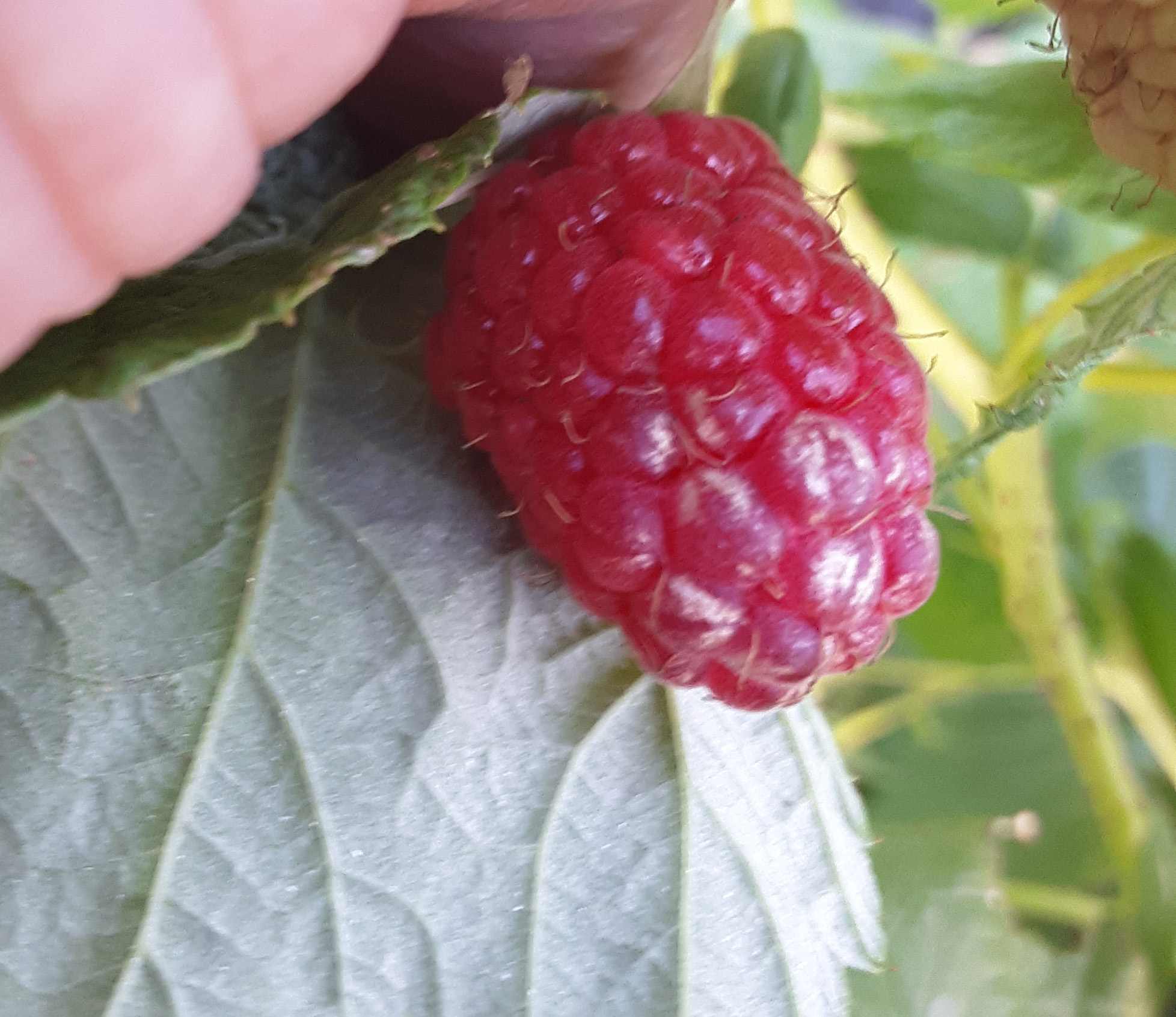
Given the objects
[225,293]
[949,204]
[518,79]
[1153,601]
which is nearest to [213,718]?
[225,293]

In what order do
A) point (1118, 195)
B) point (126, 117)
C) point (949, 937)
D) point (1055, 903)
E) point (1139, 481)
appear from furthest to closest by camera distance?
point (1139, 481), point (1055, 903), point (949, 937), point (1118, 195), point (126, 117)

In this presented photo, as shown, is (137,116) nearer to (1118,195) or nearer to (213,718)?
(213,718)

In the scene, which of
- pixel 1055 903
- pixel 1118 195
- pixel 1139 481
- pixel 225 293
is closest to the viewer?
pixel 225 293

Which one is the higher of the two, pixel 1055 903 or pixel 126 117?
pixel 126 117

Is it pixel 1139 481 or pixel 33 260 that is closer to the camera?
Answer: pixel 33 260

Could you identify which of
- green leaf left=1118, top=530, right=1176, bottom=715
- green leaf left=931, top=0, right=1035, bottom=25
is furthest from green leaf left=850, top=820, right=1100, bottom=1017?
green leaf left=931, top=0, right=1035, bottom=25

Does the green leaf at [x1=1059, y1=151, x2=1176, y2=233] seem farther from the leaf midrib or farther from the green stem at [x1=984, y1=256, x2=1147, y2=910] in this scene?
the leaf midrib

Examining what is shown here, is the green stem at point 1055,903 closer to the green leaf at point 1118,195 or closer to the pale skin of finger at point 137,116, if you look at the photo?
the green leaf at point 1118,195
